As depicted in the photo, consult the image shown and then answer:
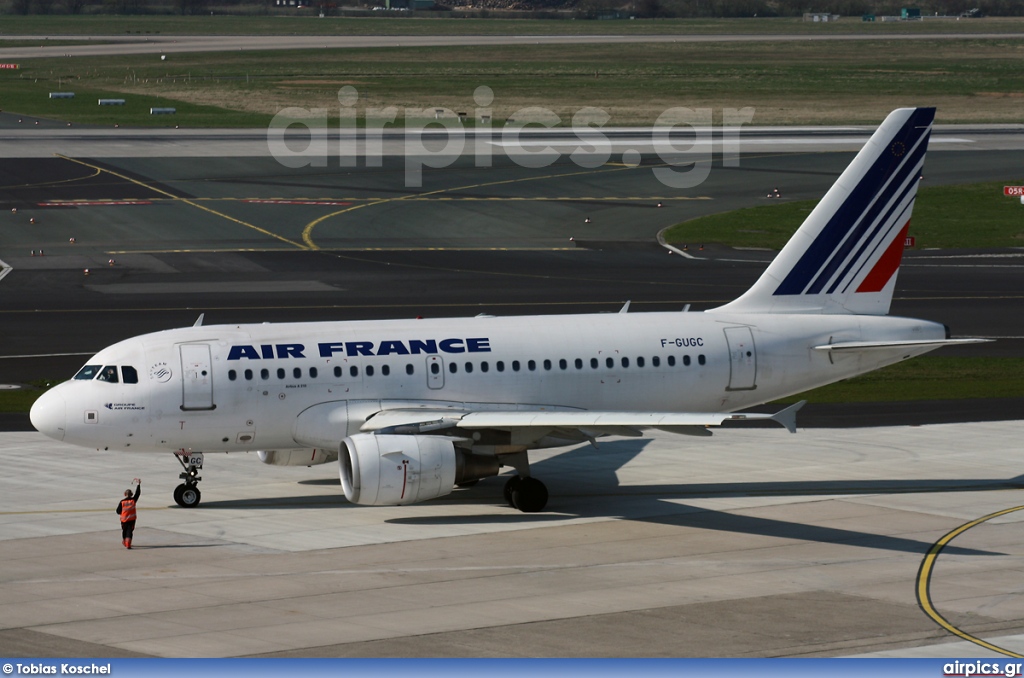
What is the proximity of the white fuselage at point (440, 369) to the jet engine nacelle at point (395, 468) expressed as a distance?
2126mm

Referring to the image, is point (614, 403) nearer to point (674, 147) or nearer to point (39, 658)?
point (39, 658)

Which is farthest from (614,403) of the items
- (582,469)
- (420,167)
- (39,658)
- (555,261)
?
(420,167)

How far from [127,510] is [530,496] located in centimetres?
1046

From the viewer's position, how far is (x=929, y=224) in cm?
9344

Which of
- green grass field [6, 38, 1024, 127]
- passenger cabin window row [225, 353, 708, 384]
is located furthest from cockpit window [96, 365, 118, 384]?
green grass field [6, 38, 1024, 127]

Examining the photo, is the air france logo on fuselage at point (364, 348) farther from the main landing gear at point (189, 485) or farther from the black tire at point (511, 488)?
the black tire at point (511, 488)

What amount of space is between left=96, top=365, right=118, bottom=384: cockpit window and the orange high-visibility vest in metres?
4.68

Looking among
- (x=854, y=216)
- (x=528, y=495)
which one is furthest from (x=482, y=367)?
(x=854, y=216)

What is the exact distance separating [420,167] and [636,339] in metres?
75.3

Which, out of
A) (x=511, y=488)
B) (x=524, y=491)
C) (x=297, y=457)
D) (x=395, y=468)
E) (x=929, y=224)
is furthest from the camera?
(x=929, y=224)

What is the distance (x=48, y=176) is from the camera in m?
108

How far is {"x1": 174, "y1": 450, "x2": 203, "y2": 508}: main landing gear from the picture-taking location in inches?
1551

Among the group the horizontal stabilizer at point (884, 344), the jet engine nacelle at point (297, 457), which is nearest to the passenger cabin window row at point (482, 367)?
the jet engine nacelle at point (297, 457)

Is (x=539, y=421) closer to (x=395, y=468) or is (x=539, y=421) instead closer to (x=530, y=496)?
(x=530, y=496)
